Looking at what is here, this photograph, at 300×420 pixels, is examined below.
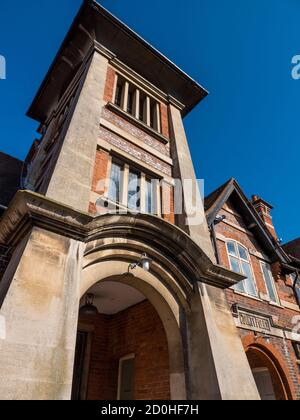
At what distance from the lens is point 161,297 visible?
5523 mm

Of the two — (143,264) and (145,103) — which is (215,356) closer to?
(143,264)

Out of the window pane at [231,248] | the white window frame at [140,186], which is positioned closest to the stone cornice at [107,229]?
the white window frame at [140,186]

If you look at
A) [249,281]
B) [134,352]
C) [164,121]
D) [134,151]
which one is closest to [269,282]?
[249,281]

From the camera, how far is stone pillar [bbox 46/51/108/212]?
500 centimetres

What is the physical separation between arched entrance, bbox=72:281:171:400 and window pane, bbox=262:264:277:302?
5812 mm

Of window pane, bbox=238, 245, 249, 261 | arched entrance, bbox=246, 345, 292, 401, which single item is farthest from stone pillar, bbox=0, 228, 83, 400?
window pane, bbox=238, 245, 249, 261

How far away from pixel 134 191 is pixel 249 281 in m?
5.74

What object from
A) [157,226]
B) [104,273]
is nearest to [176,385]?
[104,273]

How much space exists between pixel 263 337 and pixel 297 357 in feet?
5.79

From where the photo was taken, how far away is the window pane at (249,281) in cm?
975

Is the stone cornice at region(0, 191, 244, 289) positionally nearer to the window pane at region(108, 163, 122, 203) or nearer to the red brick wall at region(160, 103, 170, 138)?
the window pane at region(108, 163, 122, 203)

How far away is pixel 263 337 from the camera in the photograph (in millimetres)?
8711

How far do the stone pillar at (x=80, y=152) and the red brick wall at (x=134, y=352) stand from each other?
10.7 feet
